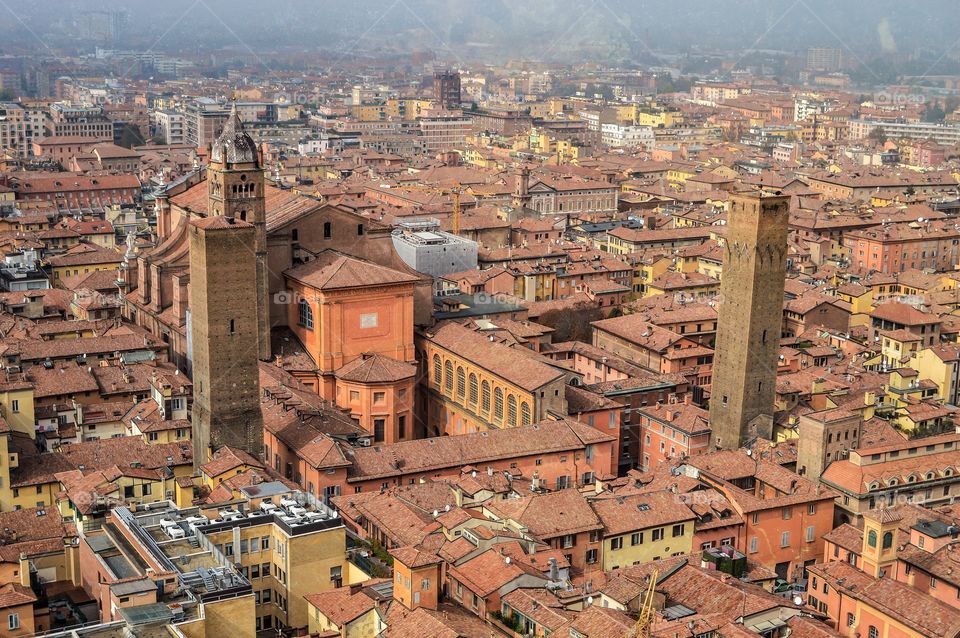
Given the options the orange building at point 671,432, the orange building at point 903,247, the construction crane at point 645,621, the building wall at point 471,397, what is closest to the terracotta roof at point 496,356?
the building wall at point 471,397

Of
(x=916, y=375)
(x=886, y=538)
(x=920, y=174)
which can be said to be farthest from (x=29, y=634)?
(x=920, y=174)

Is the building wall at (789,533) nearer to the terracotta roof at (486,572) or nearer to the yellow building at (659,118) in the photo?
the terracotta roof at (486,572)

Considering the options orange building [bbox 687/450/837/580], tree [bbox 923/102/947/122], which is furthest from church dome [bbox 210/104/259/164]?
tree [bbox 923/102/947/122]

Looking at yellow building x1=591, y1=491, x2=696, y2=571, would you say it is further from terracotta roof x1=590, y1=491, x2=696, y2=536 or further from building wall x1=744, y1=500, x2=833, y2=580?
building wall x1=744, y1=500, x2=833, y2=580

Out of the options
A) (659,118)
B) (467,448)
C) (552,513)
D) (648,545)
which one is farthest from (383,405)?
(659,118)

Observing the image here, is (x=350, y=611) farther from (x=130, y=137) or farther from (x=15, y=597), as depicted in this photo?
(x=130, y=137)

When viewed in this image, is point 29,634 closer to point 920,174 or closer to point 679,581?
point 679,581
